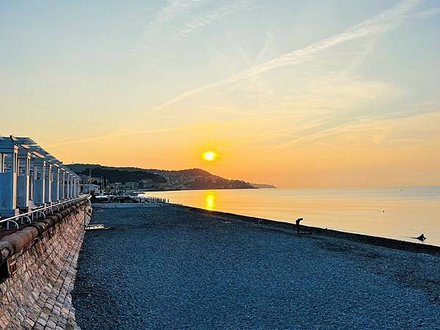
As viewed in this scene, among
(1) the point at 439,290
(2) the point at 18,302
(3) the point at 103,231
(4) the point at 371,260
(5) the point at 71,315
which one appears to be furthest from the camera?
(3) the point at 103,231

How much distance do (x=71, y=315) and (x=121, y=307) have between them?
1928mm

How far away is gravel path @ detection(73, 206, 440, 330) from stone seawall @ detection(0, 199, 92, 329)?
2.47ft

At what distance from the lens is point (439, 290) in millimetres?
17156

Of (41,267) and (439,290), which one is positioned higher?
(41,267)

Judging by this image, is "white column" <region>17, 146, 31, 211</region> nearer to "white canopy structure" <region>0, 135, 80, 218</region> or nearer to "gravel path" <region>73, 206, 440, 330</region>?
"white canopy structure" <region>0, 135, 80, 218</region>

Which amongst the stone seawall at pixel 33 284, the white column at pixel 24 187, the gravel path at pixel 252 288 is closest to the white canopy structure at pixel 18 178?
the white column at pixel 24 187

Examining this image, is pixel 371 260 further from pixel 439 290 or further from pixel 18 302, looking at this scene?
pixel 18 302

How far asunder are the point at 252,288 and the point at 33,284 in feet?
26.7

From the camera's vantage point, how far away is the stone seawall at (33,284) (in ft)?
25.8

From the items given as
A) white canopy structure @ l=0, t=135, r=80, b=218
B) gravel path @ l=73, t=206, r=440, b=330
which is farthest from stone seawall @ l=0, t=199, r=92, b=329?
white canopy structure @ l=0, t=135, r=80, b=218

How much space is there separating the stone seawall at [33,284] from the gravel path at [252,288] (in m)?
0.75

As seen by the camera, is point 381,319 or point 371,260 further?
point 371,260

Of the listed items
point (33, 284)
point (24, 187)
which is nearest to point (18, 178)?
point (24, 187)

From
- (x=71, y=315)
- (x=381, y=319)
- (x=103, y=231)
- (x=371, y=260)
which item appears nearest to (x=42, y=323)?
(x=71, y=315)
